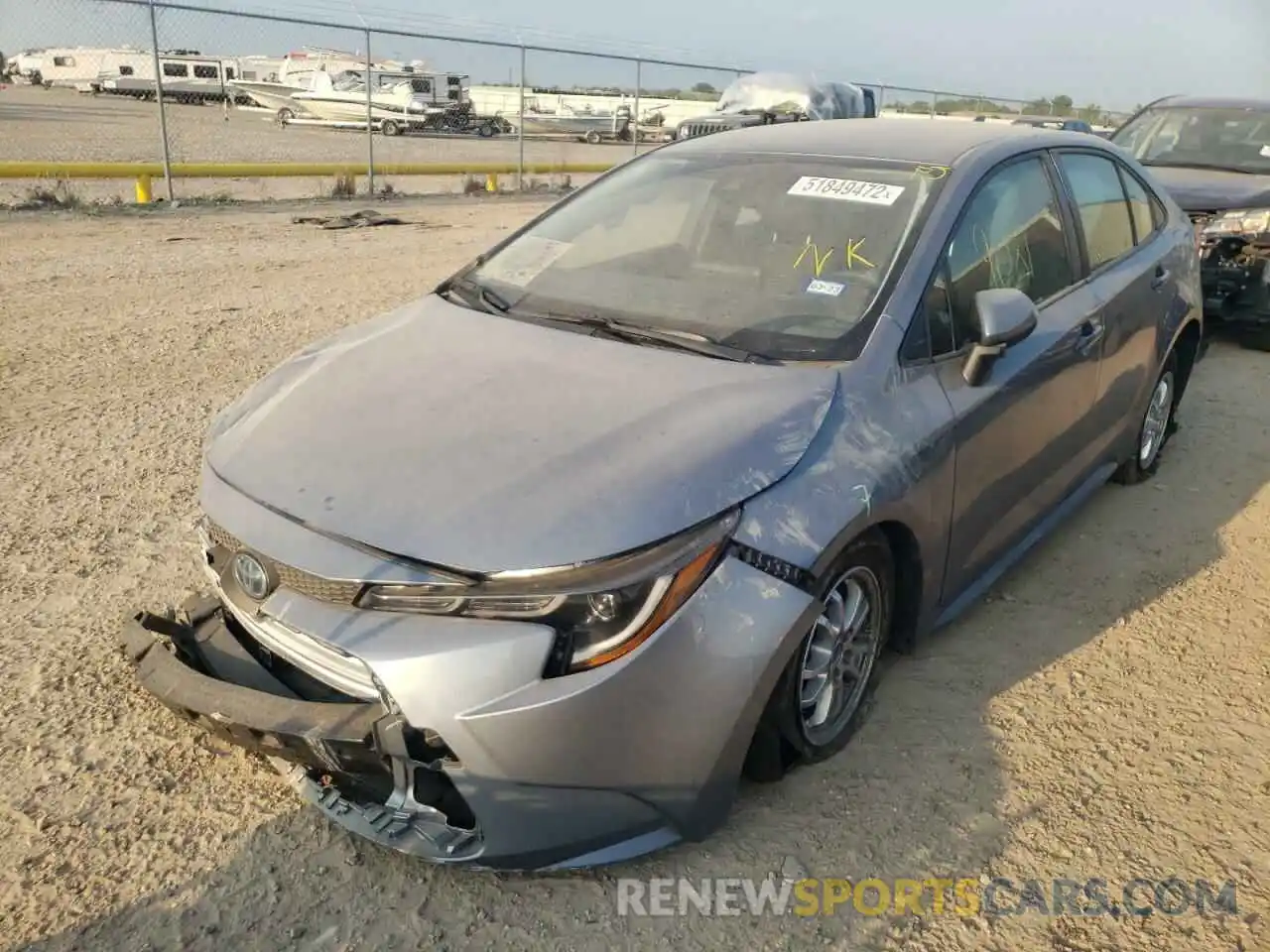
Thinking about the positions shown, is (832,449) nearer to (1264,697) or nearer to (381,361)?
(381,361)

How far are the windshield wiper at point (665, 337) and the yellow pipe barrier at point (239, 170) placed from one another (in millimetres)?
8282

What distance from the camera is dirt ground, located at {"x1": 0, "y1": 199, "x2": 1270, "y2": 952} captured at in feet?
7.74

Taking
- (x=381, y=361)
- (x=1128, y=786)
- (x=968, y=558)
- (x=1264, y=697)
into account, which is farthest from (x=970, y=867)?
(x=381, y=361)

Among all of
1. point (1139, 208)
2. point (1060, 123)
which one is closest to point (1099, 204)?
point (1139, 208)

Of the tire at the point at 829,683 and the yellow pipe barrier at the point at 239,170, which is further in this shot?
the yellow pipe barrier at the point at 239,170

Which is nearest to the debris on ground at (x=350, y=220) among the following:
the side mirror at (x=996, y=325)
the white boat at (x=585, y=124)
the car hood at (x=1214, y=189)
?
the car hood at (x=1214, y=189)

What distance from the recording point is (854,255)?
→ 322 cm

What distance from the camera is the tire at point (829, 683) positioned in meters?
2.59

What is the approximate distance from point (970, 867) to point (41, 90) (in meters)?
53.0

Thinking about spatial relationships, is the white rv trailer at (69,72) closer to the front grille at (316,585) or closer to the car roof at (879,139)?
the car roof at (879,139)

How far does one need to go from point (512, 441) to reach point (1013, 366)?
177 cm

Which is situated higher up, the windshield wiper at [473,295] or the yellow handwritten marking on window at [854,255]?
the yellow handwritten marking on window at [854,255]

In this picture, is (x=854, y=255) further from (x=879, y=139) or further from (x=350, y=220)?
(x=350, y=220)

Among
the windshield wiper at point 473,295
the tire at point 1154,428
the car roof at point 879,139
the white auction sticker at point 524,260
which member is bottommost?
the tire at point 1154,428
